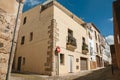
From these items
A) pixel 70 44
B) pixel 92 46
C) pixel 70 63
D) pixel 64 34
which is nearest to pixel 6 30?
pixel 64 34

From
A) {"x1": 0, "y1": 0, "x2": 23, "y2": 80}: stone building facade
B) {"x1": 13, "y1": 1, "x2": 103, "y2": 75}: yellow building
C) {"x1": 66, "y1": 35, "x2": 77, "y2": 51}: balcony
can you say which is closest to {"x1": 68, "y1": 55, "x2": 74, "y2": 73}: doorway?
{"x1": 13, "y1": 1, "x2": 103, "y2": 75}: yellow building

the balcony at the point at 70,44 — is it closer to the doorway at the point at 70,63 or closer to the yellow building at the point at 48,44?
the yellow building at the point at 48,44

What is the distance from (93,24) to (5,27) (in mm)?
23427

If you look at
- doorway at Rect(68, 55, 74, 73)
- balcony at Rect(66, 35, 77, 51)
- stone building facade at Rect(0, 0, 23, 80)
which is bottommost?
doorway at Rect(68, 55, 74, 73)

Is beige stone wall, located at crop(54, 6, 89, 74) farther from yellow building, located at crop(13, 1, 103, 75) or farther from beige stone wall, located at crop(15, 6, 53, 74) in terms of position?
beige stone wall, located at crop(15, 6, 53, 74)

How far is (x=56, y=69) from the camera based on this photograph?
1116cm

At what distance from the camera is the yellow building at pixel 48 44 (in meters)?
11.5

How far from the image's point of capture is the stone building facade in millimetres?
2991

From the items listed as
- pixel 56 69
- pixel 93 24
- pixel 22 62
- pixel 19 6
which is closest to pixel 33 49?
pixel 22 62

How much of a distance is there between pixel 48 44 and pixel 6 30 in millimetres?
8627

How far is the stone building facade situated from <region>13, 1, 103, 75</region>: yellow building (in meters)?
7.89

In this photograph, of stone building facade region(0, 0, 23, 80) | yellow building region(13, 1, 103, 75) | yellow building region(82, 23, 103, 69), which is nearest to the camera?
stone building facade region(0, 0, 23, 80)

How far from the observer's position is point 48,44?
11.8 m

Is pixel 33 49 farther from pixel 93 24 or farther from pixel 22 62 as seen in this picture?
pixel 93 24
